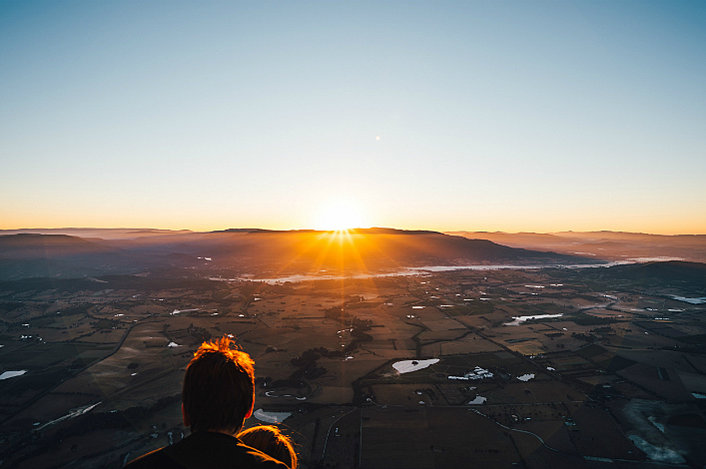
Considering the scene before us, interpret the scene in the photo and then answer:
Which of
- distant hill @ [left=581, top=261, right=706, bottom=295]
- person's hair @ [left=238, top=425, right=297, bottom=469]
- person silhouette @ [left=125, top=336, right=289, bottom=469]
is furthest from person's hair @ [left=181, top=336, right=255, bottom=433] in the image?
distant hill @ [left=581, top=261, right=706, bottom=295]

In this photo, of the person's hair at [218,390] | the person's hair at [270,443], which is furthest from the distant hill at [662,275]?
the person's hair at [218,390]

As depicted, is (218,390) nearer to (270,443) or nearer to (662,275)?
(270,443)

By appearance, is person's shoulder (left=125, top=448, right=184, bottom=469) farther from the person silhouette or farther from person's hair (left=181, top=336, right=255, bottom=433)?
person's hair (left=181, top=336, right=255, bottom=433)

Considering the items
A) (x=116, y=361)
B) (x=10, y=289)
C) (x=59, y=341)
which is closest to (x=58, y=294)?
(x=10, y=289)

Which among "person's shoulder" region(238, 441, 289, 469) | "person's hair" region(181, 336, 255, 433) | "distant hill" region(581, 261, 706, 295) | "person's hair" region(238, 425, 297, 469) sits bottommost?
"distant hill" region(581, 261, 706, 295)

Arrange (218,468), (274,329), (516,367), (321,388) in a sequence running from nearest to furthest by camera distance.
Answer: (218,468) < (321,388) < (516,367) < (274,329)

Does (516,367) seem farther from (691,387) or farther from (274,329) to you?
(274,329)

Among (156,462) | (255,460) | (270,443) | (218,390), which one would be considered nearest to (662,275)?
(270,443)
